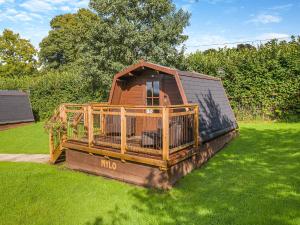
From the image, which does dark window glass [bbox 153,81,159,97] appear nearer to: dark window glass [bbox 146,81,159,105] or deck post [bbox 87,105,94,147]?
dark window glass [bbox 146,81,159,105]

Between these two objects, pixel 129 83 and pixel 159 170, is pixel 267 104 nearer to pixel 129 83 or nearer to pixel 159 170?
pixel 129 83

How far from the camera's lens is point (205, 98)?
32.4 ft

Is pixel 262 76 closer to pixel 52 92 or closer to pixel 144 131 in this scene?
pixel 144 131

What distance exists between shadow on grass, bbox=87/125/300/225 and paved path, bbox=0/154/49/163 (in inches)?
209

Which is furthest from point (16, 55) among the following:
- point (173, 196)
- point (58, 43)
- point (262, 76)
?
point (173, 196)

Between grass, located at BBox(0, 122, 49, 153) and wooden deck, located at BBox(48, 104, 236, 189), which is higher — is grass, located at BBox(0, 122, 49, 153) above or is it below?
below

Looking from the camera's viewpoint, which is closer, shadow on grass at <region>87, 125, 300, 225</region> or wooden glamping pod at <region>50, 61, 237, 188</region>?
shadow on grass at <region>87, 125, 300, 225</region>

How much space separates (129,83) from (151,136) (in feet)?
13.9

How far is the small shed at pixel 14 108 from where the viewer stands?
19.1 metres

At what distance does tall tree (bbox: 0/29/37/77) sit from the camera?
44094 mm

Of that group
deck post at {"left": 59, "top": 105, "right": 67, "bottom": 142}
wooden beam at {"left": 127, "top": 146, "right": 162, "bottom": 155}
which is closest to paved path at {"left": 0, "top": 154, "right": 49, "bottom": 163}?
deck post at {"left": 59, "top": 105, "right": 67, "bottom": 142}

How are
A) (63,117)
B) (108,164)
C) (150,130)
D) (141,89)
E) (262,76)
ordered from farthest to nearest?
(262,76) < (141,89) < (63,117) < (150,130) < (108,164)

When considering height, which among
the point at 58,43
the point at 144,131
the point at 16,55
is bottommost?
the point at 144,131

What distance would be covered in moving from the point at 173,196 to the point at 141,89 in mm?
5532
